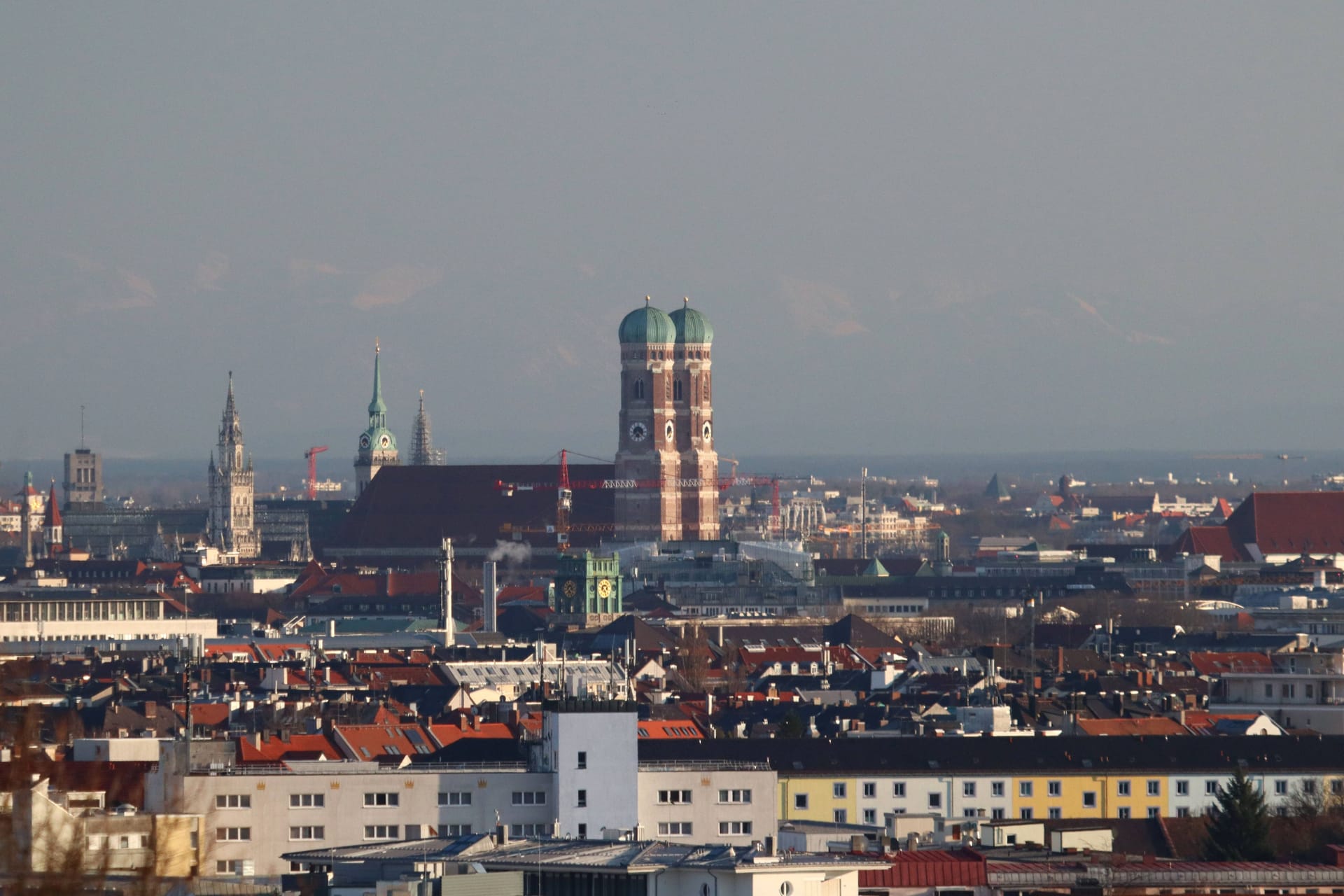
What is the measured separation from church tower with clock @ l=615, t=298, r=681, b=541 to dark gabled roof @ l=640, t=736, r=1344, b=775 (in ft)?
442

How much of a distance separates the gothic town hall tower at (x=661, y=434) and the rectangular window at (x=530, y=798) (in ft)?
490

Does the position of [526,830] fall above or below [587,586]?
below

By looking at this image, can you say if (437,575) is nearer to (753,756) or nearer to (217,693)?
(217,693)

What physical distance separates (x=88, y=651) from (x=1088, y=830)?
65.8 metres

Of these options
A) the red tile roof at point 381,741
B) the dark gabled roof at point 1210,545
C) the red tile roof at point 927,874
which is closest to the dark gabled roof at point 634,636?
the red tile roof at point 381,741

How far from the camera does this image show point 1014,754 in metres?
59.9

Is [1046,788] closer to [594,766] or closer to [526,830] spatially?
[594,766]

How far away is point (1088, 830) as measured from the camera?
154 ft

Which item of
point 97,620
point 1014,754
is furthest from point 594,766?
point 97,620

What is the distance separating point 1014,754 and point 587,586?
8953 cm

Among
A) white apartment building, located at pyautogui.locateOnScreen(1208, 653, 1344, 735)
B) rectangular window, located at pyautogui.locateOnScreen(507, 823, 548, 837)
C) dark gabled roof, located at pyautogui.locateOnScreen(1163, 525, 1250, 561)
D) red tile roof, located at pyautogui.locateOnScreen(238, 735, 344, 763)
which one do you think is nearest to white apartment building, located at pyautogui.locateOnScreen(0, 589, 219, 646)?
white apartment building, located at pyautogui.locateOnScreen(1208, 653, 1344, 735)

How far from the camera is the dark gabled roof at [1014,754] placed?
59.2m

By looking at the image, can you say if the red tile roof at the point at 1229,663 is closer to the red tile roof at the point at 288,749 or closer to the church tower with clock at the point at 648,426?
the red tile roof at the point at 288,749

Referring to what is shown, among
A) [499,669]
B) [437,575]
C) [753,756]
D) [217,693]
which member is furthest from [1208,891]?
[437,575]
